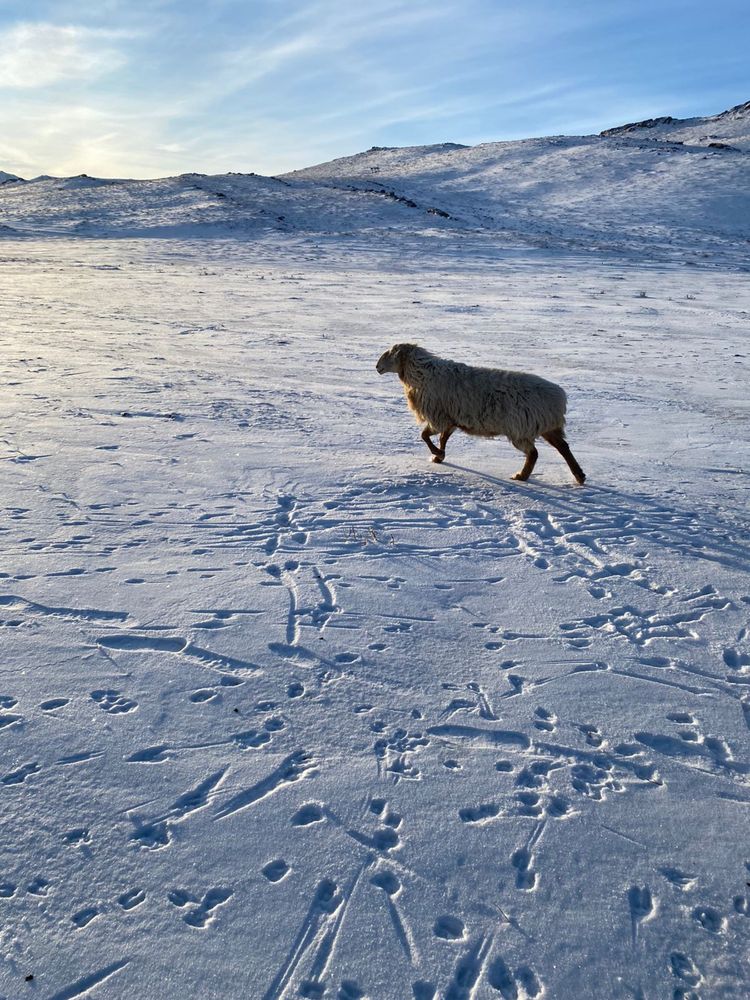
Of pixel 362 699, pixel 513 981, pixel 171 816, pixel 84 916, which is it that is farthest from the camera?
pixel 362 699

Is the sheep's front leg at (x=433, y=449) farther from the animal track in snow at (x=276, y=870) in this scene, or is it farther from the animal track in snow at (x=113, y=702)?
the animal track in snow at (x=276, y=870)

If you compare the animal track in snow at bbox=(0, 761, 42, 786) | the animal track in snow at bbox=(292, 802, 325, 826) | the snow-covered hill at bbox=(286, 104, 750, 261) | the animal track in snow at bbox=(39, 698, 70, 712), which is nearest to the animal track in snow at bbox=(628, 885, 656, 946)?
the animal track in snow at bbox=(292, 802, 325, 826)

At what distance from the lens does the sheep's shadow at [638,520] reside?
21.6 ft

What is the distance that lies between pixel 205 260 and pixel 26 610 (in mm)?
24996

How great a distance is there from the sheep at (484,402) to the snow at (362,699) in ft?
1.59

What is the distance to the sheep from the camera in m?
7.83

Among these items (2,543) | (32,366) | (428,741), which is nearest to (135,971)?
(428,741)

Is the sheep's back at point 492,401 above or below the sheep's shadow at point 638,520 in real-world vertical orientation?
above

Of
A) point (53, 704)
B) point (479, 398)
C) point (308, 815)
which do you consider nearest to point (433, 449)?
point (479, 398)

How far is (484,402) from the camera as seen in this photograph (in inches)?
317

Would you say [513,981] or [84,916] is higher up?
[84,916]

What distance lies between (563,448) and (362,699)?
450cm

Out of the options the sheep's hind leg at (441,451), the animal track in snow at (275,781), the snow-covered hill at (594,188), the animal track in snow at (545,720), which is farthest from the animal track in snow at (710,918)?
the snow-covered hill at (594,188)

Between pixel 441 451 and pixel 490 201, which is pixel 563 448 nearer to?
pixel 441 451
